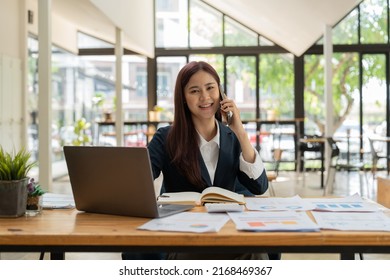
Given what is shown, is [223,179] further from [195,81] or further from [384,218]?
[384,218]

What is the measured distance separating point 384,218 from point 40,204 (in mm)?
1074

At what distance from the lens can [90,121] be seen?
1297cm

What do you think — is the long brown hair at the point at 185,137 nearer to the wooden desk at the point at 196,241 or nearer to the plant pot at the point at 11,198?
the plant pot at the point at 11,198

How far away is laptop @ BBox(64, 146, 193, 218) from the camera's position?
1.62 meters

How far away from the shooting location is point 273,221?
1.55 metres

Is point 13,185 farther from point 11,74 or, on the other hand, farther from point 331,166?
point 331,166

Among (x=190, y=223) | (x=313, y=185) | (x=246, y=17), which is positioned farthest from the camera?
(x=246, y=17)

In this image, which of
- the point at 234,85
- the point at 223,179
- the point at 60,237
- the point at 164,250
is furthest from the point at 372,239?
the point at 234,85

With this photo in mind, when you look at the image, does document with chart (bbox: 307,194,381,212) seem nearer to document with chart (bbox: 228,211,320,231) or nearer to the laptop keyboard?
document with chart (bbox: 228,211,320,231)

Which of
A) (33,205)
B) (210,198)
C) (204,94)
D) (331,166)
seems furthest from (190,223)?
(331,166)

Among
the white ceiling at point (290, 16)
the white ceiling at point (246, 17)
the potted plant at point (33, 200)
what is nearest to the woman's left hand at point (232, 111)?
the potted plant at point (33, 200)

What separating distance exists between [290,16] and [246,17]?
1942 millimetres

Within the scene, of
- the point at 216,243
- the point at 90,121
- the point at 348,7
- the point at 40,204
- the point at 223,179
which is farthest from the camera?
the point at 90,121

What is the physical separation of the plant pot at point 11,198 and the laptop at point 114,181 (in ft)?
0.56
